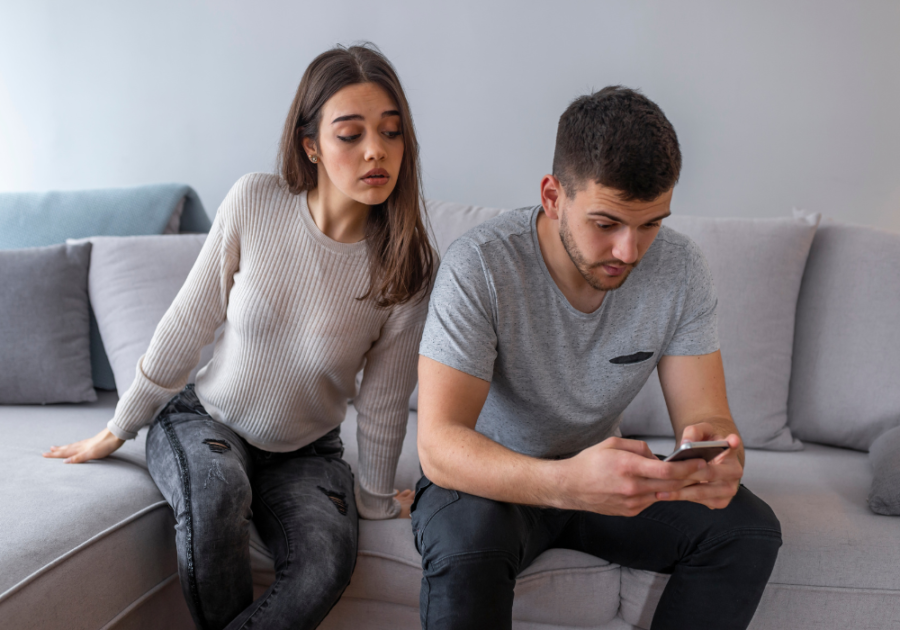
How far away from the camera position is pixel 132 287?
1668 mm

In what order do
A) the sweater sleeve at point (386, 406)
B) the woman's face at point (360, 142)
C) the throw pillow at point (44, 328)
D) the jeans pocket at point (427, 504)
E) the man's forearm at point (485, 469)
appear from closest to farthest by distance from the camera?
the man's forearm at point (485, 469) → the jeans pocket at point (427, 504) → the woman's face at point (360, 142) → the sweater sleeve at point (386, 406) → the throw pillow at point (44, 328)

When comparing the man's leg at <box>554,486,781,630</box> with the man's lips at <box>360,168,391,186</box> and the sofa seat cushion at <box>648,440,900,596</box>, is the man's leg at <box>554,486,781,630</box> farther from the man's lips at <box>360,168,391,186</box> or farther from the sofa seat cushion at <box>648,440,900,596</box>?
the man's lips at <box>360,168,391,186</box>

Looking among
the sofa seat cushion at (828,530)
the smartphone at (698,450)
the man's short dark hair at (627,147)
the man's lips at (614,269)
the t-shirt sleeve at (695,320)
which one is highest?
the man's short dark hair at (627,147)

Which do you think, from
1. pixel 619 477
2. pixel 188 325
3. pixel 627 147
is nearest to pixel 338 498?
pixel 188 325

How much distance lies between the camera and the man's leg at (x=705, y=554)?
100 cm

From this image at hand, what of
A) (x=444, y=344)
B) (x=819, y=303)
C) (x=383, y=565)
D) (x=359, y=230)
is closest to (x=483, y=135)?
(x=359, y=230)

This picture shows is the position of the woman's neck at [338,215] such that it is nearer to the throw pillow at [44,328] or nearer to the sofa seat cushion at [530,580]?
the sofa seat cushion at [530,580]

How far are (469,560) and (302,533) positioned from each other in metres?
0.32

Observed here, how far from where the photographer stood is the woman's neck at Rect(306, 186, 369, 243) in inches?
48.3

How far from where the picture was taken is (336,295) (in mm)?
1220

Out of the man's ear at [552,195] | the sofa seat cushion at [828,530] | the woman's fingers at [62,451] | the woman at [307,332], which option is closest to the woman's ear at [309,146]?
the woman at [307,332]

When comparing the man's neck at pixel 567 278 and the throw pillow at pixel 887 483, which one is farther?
the throw pillow at pixel 887 483

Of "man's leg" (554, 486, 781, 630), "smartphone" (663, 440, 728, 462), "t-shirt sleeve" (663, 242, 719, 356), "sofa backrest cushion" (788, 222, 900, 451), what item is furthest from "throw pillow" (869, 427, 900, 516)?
"smartphone" (663, 440, 728, 462)

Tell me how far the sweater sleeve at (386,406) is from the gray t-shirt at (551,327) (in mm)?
172
